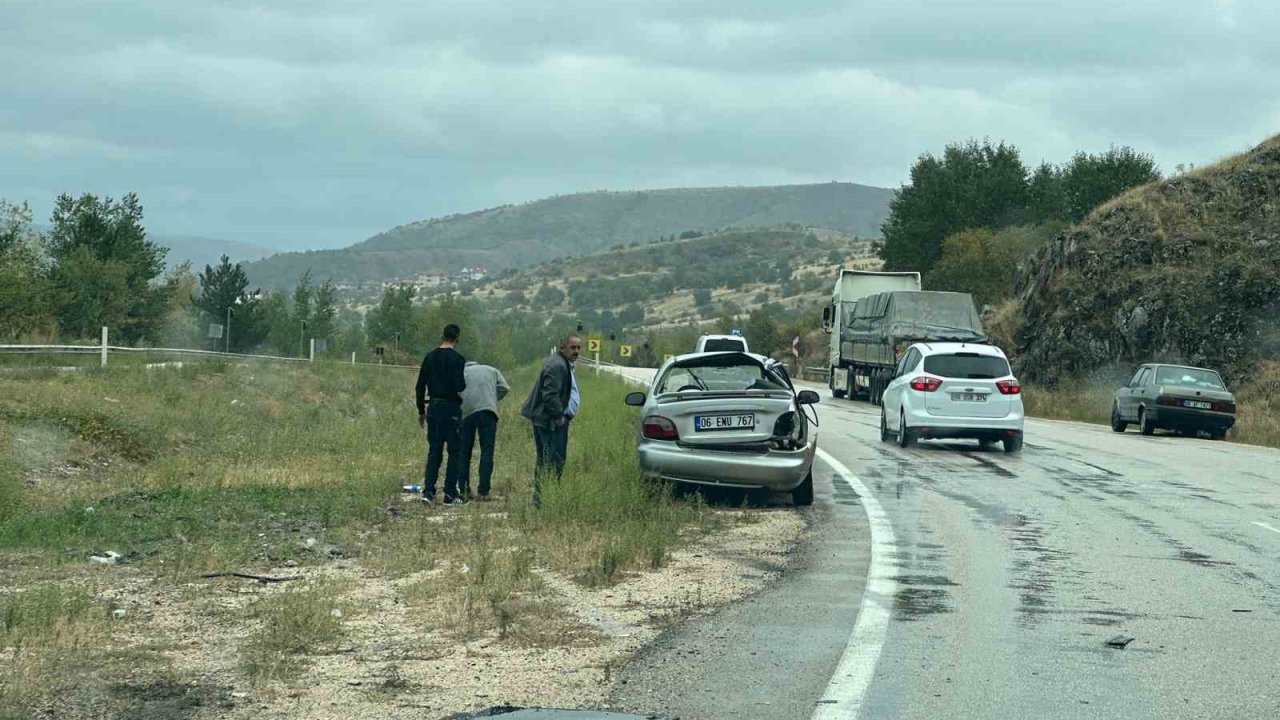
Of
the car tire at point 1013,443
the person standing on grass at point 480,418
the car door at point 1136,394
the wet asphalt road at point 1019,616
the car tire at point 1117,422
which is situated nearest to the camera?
the wet asphalt road at point 1019,616

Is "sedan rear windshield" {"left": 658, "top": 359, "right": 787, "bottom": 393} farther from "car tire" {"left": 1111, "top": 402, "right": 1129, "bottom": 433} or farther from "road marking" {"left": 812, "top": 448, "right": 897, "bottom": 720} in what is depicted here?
"car tire" {"left": 1111, "top": 402, "right": 1129, "bottom": 433}

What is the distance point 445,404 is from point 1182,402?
21.2 meters

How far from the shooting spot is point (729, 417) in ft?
49.2

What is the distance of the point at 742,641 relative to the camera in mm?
8211

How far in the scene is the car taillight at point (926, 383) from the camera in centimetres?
2462

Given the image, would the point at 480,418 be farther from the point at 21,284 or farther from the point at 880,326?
the point at 21,284

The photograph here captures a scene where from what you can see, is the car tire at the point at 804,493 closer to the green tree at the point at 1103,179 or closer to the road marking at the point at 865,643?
the road marking at the point at 865,643

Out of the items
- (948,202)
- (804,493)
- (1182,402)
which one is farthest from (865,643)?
(948,202)

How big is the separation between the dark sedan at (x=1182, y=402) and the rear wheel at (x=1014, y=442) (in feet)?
28.0

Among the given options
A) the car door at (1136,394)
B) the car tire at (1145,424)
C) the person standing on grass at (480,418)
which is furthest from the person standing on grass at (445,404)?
the car door at (1136,394)

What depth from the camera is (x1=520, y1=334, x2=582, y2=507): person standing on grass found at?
1510cm

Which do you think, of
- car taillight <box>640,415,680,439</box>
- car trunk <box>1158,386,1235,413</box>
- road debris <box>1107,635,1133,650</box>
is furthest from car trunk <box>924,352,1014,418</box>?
road debris <box>1107,635,1133,650</box>

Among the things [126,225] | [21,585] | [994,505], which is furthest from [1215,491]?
[126,225]

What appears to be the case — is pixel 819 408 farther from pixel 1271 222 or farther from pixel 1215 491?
pixel 1215 491
